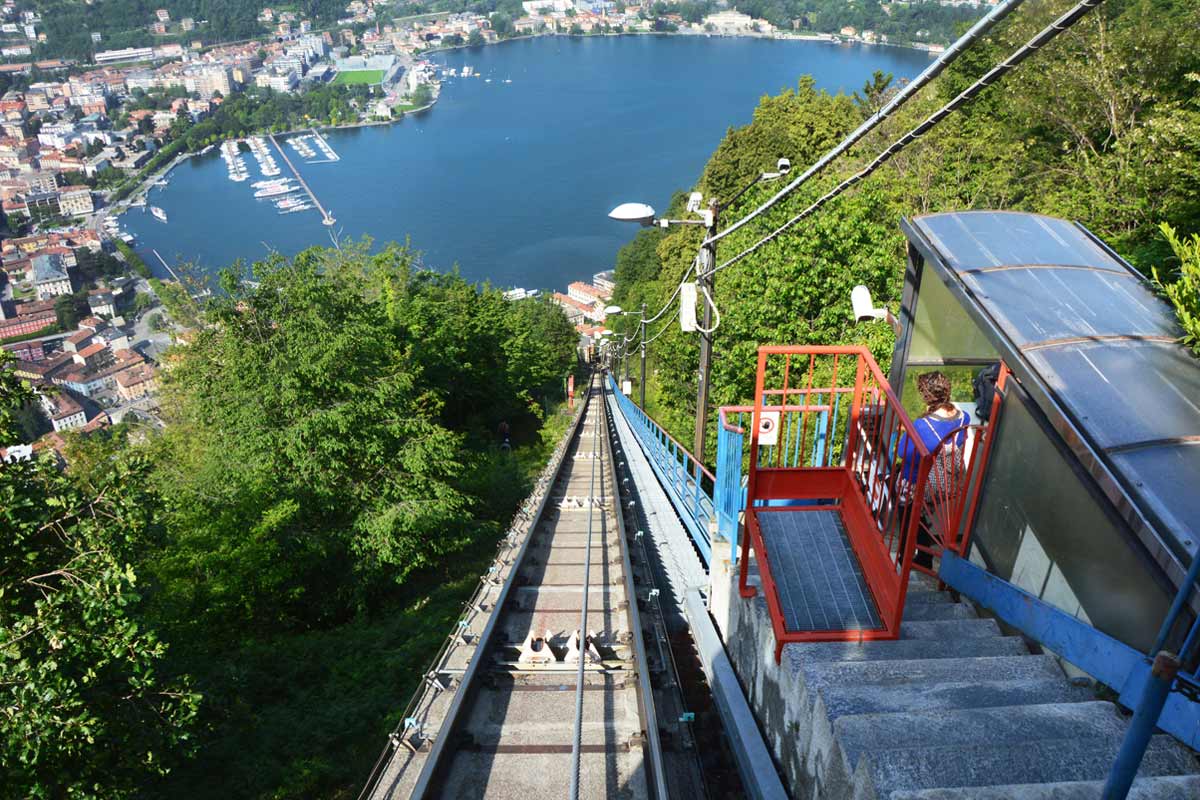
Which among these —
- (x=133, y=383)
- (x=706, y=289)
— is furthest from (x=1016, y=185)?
(x=133, y=383)

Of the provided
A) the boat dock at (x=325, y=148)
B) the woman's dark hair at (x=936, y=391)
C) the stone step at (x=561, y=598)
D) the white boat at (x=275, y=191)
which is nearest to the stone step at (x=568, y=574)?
the stone step at (x=561, y=598)

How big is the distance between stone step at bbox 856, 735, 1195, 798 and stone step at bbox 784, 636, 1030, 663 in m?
1.02

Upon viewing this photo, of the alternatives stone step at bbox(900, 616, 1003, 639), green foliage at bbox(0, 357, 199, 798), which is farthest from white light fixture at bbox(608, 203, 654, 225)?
green foliage at bbox(0, 357, 199, 798)

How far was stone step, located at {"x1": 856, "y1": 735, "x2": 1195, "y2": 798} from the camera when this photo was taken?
2.59 metres

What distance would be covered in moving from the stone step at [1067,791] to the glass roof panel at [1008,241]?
3.00m

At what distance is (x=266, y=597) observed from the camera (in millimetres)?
10422

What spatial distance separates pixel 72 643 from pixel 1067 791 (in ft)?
18.1

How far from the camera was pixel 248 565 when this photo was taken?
968 centimetres

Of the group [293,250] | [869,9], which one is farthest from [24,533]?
[869,9]

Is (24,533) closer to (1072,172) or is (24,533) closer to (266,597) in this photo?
(266,597)

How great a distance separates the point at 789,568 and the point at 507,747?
2.10 meters

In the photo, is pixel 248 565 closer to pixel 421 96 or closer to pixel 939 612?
pixel 939 612

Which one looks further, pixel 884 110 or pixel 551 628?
pixel 551 628

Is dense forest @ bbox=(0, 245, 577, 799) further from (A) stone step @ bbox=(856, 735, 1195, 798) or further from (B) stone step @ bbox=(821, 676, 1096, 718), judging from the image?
(A) stone step @ bbox=(856, 735, 1195, 798)
